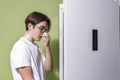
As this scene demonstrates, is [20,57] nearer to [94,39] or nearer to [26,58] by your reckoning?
[26,58]

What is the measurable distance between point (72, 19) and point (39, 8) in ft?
1.51

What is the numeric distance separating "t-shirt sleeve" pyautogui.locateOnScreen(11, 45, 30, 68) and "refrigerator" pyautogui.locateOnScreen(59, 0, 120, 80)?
290 mm

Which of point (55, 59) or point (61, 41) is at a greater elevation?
point (61, 41)

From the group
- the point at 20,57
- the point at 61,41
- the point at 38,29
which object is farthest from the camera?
the point at 61,41

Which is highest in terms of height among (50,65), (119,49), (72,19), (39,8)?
(39,8)

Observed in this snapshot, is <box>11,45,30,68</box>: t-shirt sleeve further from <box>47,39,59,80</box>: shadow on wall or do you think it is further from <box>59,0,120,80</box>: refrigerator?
<box>47,39,59,80</box>: shadow on wall

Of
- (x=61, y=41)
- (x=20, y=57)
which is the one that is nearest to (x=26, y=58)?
(x=20, y=57)

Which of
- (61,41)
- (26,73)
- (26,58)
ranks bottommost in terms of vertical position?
(26,73)

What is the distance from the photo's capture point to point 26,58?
159 centimetres

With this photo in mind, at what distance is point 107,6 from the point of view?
178 cm

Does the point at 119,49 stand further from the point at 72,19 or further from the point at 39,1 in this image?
the point at 39,1

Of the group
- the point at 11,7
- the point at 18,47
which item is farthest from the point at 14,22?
the point at 18,47

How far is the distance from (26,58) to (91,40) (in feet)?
1.66

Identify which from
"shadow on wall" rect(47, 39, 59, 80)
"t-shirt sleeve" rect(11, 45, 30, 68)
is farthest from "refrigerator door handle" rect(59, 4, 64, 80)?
"t-shirt sleeve" rect(11, 45, 30, 68)
